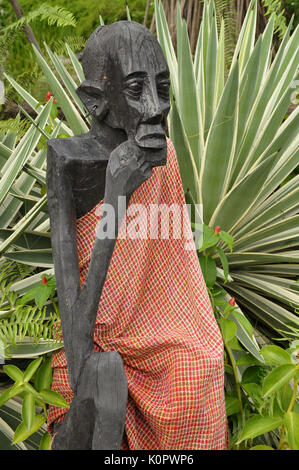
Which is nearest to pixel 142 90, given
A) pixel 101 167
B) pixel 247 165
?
pixel 101 167

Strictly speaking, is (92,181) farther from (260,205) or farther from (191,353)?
(260,205)

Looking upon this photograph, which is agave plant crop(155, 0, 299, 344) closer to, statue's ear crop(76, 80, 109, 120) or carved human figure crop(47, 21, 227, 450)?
carved human figure crop(47, 21, 227, 450)

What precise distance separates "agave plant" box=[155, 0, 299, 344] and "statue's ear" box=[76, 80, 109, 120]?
35.6 inches

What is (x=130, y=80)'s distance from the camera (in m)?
1.25

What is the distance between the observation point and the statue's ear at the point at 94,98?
4.34 feet

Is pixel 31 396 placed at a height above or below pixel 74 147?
below

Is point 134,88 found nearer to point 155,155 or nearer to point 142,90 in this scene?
point 142,90

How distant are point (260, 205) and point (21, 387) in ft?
4.56

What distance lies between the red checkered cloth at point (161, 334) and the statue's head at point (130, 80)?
0.23m

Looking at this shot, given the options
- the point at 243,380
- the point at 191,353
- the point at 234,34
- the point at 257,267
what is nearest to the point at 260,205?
the point at 257,267

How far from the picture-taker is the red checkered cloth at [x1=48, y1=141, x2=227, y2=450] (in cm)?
141

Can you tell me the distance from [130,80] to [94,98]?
0.13m

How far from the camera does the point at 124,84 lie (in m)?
1.26

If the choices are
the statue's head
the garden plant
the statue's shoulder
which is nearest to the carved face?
the statue's head
